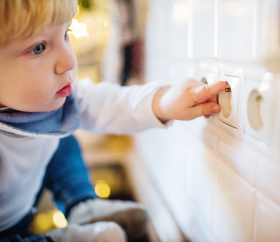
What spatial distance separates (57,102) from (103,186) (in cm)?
57

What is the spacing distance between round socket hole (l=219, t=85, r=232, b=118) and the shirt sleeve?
0.14 m

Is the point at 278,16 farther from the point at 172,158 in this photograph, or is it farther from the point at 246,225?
the point at 172,158

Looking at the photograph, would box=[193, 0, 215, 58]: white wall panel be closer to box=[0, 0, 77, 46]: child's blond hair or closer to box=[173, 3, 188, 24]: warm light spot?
box=[173, 3, 188, 24]: warm light spot

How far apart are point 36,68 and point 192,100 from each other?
0.73 ft

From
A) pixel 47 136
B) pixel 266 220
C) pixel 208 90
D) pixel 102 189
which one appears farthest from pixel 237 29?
pixel 102 189

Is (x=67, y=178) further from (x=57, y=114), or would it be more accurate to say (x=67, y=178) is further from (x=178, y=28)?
(x=178, y=28)

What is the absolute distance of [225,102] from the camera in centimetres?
42

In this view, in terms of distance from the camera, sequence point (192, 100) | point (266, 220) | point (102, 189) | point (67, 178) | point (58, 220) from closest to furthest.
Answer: point (266, 220)
point (192, 100)
point (67, 178)
point (58, 220)
point (102, 189)

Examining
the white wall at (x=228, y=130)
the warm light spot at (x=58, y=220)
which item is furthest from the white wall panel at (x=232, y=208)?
the warm light spot at (x=58, y=220)

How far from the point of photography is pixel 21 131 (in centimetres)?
52

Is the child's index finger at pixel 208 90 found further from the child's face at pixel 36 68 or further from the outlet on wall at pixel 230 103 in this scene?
the child's face at pixel 36 68

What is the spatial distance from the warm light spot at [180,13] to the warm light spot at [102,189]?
1.91 feet

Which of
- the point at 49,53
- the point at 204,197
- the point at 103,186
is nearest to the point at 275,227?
the point at 204,197

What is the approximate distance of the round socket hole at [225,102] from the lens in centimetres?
41
